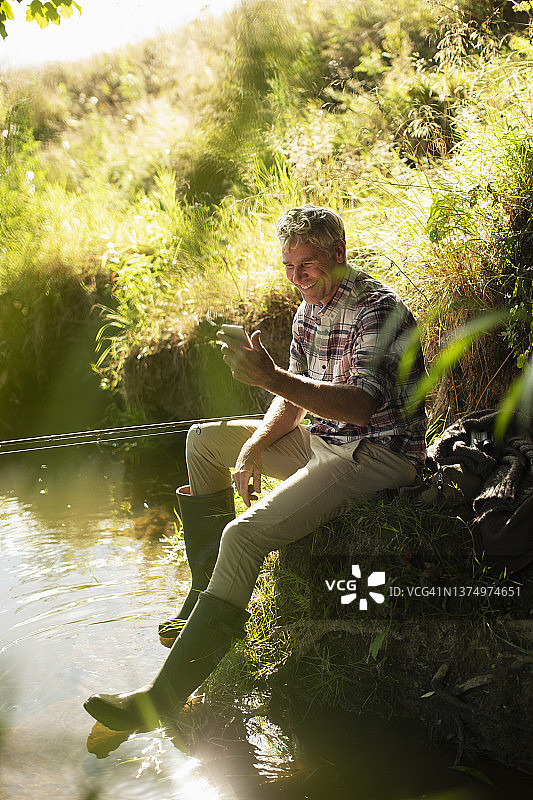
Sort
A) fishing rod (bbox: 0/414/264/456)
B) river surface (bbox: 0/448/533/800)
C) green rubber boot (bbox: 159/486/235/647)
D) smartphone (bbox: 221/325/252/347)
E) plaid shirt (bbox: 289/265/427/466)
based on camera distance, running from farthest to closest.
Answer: fishing rod (bbox: 0/414/264/456)
green rubber boot (bbox: 159/486/235/647)
plaid shirt (bbox: 289/265/427/466)
smartphone (bbox: 221/325/252/347)
river surface (bbox: 0/448/533/800)

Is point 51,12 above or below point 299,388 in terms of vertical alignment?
above

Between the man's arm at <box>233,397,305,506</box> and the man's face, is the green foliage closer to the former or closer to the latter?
the man's face

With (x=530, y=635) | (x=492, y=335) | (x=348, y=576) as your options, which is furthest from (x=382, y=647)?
(x=492, y=335)

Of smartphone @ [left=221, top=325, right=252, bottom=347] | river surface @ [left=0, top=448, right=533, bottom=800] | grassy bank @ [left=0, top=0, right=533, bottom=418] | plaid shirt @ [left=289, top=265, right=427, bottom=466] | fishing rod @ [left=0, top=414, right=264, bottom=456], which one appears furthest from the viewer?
grassy bank @ [left=0, top=0, right=533, bottom=418]

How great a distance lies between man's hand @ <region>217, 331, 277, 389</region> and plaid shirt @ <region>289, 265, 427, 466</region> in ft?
0.80

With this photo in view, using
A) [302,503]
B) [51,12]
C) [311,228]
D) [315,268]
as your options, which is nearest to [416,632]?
[302,503]

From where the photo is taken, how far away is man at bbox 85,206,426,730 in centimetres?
205

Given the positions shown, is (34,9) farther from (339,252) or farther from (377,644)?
(377,644)

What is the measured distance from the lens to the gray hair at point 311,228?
7.09 feet

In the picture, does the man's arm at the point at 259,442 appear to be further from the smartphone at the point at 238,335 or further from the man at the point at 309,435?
the smartphone at the point at 238,335

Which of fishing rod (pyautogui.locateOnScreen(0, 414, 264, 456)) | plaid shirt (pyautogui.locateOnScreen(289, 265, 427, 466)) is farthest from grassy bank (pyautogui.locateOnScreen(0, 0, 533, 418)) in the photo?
plaid shirt (pyautogui.locateOnScreen(289, 265, 427, 466))

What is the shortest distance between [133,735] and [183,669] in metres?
0.24

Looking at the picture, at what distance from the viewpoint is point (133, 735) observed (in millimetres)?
2111

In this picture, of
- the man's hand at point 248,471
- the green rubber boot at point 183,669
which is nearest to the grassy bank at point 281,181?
the man's hand at point 248,471
